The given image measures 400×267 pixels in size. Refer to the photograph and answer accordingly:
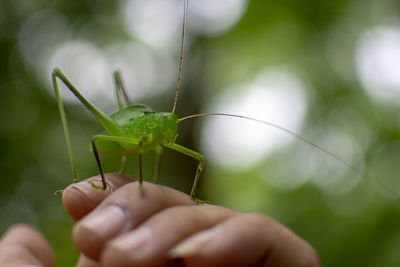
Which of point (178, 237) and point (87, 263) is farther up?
point (178, 237)

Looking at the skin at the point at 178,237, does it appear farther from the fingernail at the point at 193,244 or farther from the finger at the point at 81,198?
the finger at the point at 81,198

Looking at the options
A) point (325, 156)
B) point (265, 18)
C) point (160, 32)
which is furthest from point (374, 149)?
point (160, 32)

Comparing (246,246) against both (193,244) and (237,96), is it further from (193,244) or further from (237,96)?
(237,96)

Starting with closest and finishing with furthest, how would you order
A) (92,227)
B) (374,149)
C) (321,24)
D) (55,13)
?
(92,227)
(374,149)
(321,24)
(55,13)

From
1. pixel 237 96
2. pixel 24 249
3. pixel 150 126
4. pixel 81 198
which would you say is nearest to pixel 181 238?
pixel 81 198

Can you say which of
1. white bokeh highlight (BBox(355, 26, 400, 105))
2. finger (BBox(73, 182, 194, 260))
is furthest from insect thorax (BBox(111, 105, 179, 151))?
white bokeh highlight (BBox(355, 26, 400, 105))

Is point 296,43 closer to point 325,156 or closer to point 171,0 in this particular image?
point 325,156

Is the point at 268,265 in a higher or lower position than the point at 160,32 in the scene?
lower
